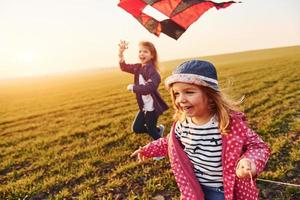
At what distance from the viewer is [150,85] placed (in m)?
7.34

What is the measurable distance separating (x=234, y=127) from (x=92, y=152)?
5423 millimetres

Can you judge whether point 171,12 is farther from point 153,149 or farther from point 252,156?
point 252,156

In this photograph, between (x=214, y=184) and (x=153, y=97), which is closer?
(x=214, y=184)

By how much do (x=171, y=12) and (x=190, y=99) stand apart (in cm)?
227

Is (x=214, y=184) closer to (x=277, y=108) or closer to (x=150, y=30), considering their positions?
(x=150, y=30)

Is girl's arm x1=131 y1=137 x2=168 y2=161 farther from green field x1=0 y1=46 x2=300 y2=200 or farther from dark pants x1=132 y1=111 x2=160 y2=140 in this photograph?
dark pants x1=132 y1=111 x2=160 y2=140

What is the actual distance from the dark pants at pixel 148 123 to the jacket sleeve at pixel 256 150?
14.6 ft

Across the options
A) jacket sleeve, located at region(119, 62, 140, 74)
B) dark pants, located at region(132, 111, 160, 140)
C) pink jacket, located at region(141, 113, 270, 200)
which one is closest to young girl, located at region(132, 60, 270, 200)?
pink jacket, located at region(141, 113, 270, 200)

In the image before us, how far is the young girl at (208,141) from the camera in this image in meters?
3.27

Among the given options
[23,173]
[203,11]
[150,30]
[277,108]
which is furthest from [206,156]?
[277,108]

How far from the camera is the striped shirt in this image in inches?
137

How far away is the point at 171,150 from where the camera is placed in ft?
12.2

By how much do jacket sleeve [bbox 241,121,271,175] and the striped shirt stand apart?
10.8 inches

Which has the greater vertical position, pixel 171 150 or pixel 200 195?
pixel 171 150
